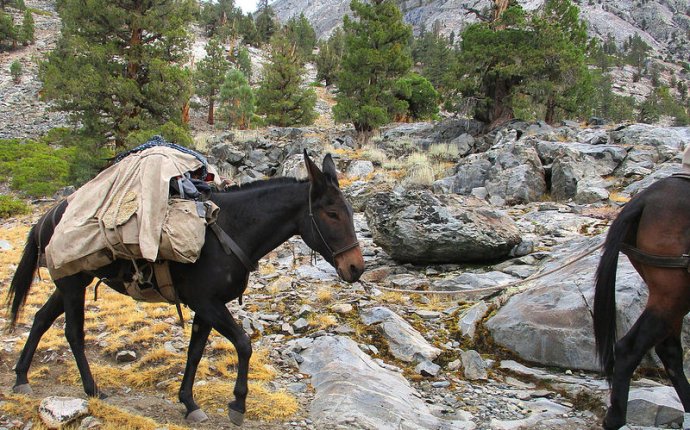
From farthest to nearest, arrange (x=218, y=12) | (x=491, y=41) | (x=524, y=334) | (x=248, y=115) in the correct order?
(x=218, y=12)
(x=248, y=115)
(x=491, y=41)
(x=524, y=334)

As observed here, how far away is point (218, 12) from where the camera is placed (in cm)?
6731

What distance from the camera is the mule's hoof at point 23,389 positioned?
403 centimetres

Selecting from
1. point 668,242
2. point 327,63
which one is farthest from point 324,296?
point 327,63

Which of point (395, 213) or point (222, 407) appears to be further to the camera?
point (395, 213)

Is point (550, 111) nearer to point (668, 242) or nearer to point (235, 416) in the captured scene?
point (668, 242)

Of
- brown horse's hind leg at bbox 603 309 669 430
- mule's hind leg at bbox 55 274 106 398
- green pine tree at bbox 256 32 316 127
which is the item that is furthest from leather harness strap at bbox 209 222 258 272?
green pine tree at bbox 256 32 316 127

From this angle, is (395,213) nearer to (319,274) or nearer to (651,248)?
(319,274)

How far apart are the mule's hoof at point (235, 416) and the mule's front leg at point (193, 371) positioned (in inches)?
9.1

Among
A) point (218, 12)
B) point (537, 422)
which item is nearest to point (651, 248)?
point (537, 422)

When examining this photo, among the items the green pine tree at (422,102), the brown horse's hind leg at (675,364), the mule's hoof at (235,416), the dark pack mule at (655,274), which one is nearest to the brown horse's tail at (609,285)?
the dark pack mule at (655,274)

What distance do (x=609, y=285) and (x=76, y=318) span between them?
15.0 feet

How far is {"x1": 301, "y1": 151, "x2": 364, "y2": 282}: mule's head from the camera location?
3510 mm

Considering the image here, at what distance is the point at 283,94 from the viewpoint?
28.1 meters

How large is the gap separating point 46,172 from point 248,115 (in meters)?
14.3
